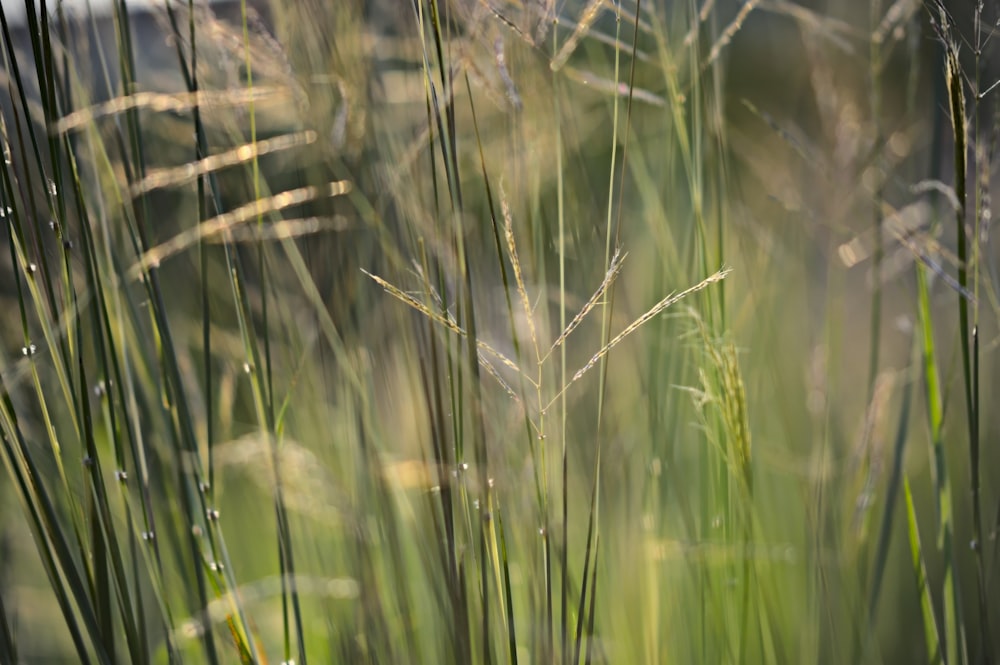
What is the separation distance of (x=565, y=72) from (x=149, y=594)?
96cm

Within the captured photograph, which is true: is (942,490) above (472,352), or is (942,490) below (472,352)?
below

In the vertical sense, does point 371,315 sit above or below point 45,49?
below

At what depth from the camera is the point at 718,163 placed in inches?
26.3

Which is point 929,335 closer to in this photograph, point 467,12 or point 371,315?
point 467,12

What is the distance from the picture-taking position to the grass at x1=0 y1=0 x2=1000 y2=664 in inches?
21.1

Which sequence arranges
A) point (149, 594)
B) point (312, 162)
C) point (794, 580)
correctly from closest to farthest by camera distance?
point (312, 162) → point (794, 580) → point (149, 594)

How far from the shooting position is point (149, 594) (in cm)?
118

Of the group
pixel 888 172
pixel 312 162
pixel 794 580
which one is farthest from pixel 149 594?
pixel 888 172

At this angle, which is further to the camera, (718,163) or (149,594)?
(149,594)

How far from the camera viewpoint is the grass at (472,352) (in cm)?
54

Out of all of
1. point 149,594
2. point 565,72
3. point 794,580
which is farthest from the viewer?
point 149,594

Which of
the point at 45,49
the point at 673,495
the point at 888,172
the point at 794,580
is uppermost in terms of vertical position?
the point at 45,49

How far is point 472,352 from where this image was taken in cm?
49

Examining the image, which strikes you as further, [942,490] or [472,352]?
[942,490]
